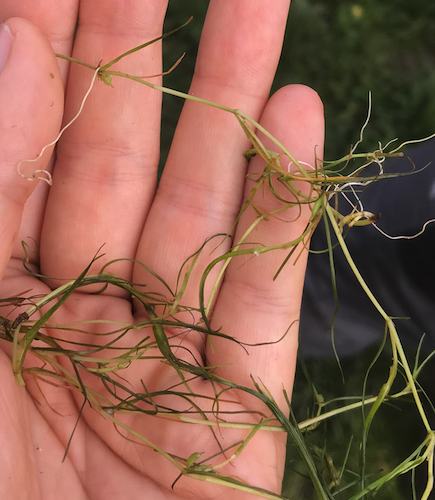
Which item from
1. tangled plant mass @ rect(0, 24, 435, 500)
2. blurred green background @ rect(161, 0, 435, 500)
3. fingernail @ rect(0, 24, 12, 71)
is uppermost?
blurred green background @ rect(161, 0, 435, 500)

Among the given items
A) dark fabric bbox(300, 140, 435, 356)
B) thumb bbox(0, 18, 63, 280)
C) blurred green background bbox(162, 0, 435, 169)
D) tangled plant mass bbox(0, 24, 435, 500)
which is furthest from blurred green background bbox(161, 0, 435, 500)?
thumb bbox(0, 18, 63, 280)

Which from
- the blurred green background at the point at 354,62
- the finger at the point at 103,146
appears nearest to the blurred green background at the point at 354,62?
the blurred green background at the point at 354,62

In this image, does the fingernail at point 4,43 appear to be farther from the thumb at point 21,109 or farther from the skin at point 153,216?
the skin at point 153,216

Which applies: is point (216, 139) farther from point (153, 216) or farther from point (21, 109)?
point (21, 109)

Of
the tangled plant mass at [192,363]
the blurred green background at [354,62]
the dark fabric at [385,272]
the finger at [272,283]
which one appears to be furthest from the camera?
the blurred green background at [354,62]

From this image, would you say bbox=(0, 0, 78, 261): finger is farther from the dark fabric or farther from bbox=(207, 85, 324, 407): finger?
the dark fabric

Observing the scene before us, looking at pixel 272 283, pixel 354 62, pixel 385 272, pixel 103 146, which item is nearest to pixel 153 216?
pixel 103 146
